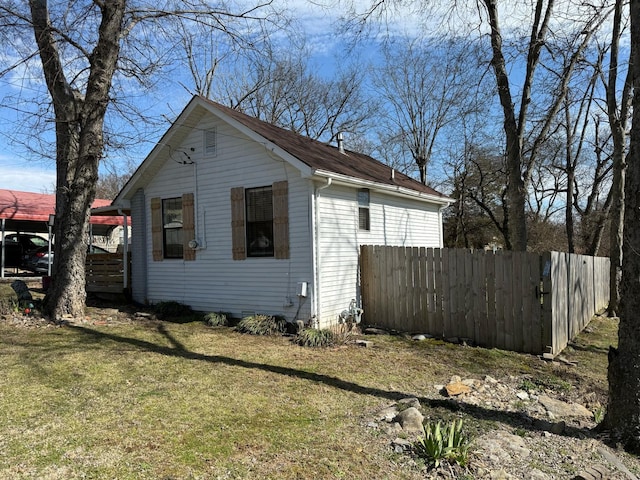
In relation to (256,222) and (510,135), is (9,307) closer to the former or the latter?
(256,222)

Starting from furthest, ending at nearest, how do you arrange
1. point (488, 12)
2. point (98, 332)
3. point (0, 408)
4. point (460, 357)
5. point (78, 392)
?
point (488, 12)
point (98, 332)
point (460, 357)
point (78, 392)
point (0, 408)

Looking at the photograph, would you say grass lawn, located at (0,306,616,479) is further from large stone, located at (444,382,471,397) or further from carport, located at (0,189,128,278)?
carport, located at (0,189,128,278)

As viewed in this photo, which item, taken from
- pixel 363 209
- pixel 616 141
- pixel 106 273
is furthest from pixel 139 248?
pixel 616 141

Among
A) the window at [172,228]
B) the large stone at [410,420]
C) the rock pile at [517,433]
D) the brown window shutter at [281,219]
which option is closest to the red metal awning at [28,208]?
the window at [172,228]

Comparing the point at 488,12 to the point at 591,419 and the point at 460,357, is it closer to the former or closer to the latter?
the point at 460,357

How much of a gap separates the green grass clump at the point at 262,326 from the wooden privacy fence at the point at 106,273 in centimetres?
477

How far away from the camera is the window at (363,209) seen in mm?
10078

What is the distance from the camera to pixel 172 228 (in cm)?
1100

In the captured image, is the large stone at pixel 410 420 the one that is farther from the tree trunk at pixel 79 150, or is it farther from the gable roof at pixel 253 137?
the tree trunk at pixel 79 150

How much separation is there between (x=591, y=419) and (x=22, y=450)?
5332 mm

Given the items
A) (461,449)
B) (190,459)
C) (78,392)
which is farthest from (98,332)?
(461,449)

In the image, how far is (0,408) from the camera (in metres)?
4.39

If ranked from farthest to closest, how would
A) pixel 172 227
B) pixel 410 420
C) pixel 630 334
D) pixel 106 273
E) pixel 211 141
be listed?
pixel 106 273 < pixel 172 227 < pixel 211 141 < pixel 410 420 < pixel 630 334

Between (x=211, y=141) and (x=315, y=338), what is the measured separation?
17.0 feet
